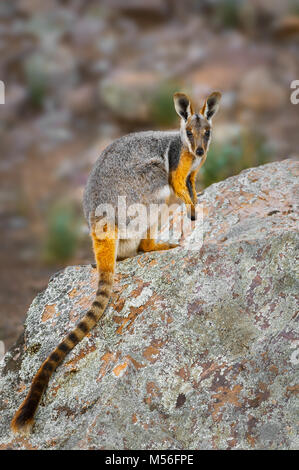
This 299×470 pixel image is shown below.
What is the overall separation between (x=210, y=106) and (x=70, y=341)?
2.38 metres

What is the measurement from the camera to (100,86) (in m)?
19.3

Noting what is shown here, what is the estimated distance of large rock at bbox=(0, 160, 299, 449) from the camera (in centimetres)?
337

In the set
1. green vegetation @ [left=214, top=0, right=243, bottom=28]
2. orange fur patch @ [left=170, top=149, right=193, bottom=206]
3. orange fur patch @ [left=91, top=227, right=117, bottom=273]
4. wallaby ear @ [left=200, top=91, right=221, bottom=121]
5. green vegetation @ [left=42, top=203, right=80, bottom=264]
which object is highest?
green vegetation @ [left=214, top=0, right=243, bottom=28]

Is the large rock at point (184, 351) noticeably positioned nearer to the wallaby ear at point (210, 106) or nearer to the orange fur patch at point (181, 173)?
the orange fur patch at point (181, 173)

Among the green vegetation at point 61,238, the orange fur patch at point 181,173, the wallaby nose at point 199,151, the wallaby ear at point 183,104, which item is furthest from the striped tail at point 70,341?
the green vegetation at point 61,238

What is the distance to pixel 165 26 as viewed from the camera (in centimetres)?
2312

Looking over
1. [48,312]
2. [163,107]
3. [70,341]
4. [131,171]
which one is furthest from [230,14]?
[70,341]

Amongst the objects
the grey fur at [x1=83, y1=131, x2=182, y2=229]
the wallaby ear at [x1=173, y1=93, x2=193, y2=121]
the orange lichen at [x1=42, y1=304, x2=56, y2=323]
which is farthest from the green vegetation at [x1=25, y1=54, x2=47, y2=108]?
the orange lichen at [x1=42, y1=304, x2=56, y2=323]

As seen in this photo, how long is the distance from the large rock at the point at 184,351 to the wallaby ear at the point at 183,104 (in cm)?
100

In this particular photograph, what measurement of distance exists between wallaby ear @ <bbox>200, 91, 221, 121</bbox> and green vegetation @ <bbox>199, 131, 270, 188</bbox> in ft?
11.7

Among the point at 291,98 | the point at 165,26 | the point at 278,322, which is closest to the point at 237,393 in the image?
the point at 278,322

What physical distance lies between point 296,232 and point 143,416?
5.27 ft

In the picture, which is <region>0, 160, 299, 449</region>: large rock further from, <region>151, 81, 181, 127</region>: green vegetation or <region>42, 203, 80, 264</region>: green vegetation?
<region>151, 81, 181, 127</region>: green vegetation

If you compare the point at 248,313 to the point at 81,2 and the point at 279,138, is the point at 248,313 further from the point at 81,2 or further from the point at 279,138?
the point at 81,2
